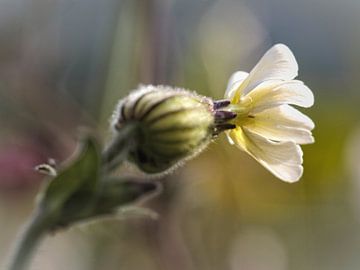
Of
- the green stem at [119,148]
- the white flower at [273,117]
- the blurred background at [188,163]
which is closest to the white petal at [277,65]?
the white flower at [273,117]

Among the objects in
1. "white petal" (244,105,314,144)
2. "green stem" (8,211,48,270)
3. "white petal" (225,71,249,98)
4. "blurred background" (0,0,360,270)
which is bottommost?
"green stem" (8,211,48,270)

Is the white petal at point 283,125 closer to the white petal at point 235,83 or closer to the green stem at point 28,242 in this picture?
the white petal at point 235,83

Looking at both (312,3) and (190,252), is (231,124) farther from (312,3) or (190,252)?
(312,3)

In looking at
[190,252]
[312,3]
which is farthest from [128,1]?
[312,3]

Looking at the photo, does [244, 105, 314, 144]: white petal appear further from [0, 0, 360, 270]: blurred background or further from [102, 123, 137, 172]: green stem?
[0, 0, 360, 270]: blurred background

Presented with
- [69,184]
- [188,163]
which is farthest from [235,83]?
[188,163]

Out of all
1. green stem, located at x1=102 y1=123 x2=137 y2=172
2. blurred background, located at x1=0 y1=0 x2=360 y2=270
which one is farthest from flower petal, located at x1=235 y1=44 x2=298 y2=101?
blurred background, located at x1=0 y1=0 x2=360 y2=270
